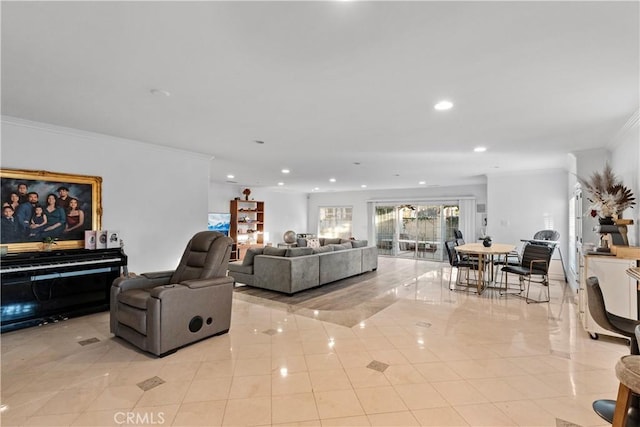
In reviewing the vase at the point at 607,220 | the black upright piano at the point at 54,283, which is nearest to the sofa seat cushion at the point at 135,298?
the black upright piano at the point at 54,283

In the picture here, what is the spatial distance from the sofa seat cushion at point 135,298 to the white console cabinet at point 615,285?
14.8 feet

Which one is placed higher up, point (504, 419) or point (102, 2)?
point (102, 2)

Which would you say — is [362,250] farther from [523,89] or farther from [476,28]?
[476,28]

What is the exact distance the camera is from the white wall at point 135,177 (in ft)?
11.9

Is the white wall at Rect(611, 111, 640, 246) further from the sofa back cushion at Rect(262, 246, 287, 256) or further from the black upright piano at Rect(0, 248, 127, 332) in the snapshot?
the black upright piano at Rect(0, 248, 127, 332)

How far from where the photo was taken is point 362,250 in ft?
23.0

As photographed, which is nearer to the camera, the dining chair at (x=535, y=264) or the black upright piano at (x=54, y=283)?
the black upright piano at (x=54, y=283)

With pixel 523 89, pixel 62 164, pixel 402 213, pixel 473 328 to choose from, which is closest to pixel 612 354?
pixel 473 328

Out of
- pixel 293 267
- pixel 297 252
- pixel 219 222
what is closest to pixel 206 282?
pixel 293 267

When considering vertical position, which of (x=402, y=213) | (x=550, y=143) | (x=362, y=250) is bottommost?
(x=362, y=250)

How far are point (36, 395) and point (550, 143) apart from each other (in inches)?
250

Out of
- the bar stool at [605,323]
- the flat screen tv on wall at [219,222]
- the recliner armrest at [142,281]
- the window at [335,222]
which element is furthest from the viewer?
the window at [335,222]

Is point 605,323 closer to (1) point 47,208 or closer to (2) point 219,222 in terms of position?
(1) point 47,208

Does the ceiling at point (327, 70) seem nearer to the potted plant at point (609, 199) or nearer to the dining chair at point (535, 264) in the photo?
the potted plant at point (609, 199)
